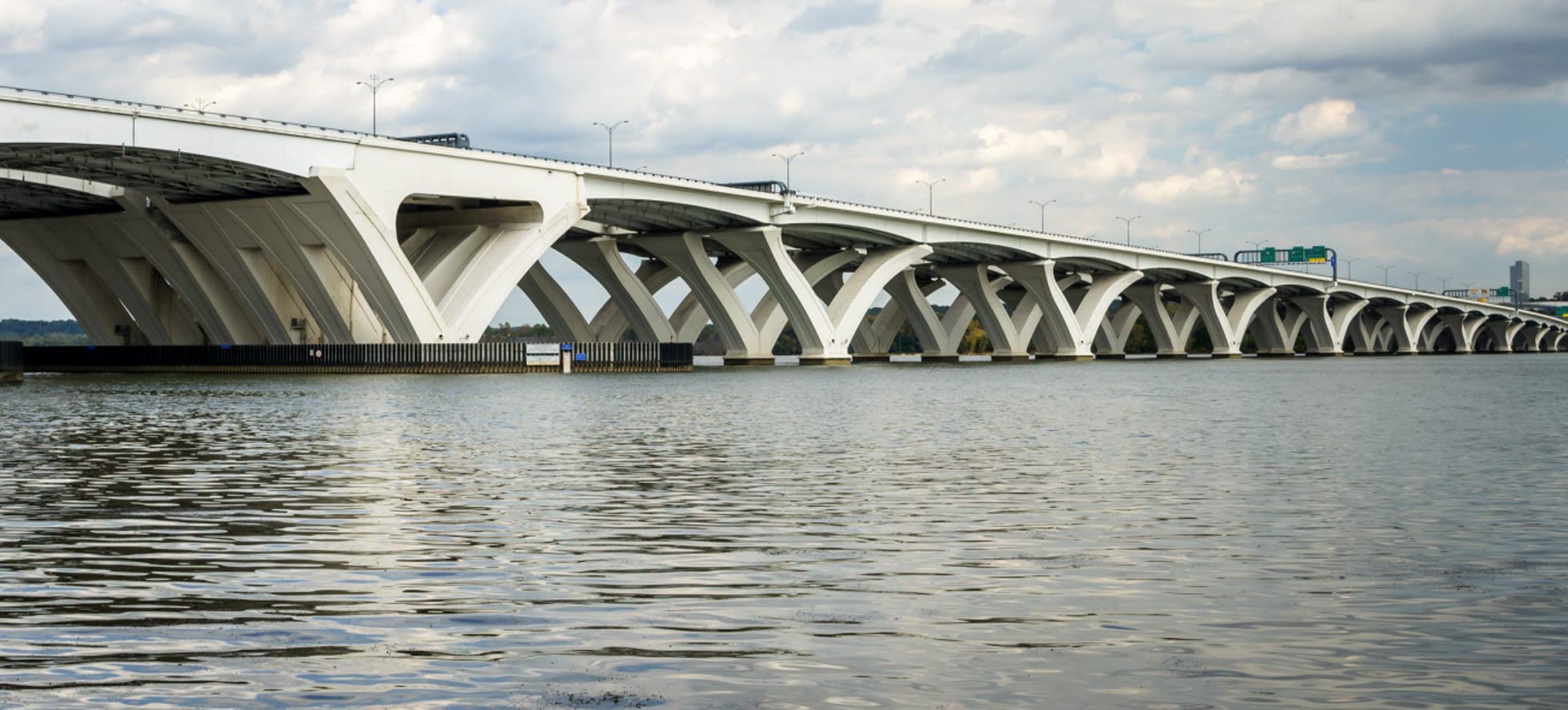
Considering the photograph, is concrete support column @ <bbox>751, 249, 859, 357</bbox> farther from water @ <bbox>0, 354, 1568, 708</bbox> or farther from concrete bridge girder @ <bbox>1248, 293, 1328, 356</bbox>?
water @ <bbox>0, 354, 1568, 708</bbox>

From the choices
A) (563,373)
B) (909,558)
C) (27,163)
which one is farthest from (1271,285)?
(909,558)

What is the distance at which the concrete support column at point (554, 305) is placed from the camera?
105312 millimetres

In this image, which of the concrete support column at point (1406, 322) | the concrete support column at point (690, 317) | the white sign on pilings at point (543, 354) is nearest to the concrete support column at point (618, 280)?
the concrete support column at point (690, 317)

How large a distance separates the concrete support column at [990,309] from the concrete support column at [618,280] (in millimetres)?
33480

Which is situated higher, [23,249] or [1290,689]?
[23,249]

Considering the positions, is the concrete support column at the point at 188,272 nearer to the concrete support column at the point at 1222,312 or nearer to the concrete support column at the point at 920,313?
the concrete support column at the point at 920,313

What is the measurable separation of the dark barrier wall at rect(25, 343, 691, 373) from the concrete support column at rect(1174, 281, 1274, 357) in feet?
242

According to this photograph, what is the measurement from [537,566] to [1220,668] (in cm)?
502

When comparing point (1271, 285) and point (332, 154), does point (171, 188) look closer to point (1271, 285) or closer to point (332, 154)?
point (332, 154)

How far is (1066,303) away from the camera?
4946 inches

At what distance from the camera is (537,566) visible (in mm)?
10336

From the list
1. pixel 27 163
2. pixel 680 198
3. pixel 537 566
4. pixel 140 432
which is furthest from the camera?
pixel 680 198

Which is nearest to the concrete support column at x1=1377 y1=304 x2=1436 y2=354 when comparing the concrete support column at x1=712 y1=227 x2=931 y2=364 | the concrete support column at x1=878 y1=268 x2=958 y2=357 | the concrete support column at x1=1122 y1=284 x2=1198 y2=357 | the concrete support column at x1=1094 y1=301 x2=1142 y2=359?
the concrete support column at x1=1094 y1=301 x2=1142 y2=359

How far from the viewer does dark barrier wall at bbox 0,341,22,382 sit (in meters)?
58.2
